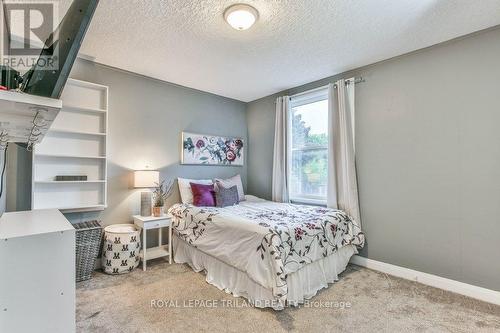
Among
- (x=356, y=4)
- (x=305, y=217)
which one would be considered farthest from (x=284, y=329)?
(x=356, y=4)

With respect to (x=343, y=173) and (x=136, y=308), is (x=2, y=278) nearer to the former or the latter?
(x=136, y=308)

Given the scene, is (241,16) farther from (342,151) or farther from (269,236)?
(342,151)

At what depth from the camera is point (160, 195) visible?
126 inches

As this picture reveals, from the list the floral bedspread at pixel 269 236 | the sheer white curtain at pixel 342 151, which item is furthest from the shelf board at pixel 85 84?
the sheer white curtain at pixel 342 151

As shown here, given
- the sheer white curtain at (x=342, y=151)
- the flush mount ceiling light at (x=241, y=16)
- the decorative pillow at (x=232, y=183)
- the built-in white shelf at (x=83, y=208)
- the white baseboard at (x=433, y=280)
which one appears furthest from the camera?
the decorative pillow at (x=232, y=183)

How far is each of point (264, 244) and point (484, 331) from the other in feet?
5.64

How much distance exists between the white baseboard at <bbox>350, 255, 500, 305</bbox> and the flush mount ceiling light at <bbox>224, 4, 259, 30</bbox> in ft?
9.57

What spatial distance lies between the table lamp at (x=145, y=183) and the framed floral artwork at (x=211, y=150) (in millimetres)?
665

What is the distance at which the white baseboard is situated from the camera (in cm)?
219

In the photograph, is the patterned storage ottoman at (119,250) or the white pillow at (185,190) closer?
the patterned storage ottoman at (119,250)

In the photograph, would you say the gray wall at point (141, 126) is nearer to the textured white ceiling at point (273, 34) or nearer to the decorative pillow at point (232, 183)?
→ the textured white ceiling at point (273, 34)

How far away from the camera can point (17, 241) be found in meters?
1.04

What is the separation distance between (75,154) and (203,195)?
1.59 m

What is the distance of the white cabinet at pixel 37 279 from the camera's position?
3.39 ft
